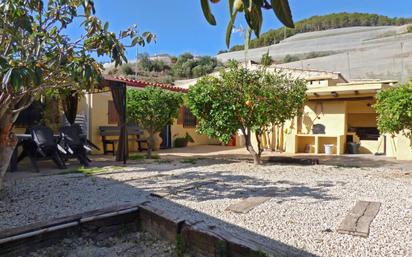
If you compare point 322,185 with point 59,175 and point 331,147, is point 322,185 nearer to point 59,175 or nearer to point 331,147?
point 59,175

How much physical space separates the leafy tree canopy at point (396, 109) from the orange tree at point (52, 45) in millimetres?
5306

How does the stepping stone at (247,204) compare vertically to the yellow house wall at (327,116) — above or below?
below

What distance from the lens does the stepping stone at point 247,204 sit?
4.77 meters

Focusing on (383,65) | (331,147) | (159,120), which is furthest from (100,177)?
(383,65)

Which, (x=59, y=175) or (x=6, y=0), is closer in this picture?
(x=6, y=0)

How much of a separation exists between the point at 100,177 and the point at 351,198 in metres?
4.86

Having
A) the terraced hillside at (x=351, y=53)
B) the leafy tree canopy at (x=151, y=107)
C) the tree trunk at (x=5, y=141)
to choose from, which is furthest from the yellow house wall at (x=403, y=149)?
the tree trunk at (x=5, y=141)

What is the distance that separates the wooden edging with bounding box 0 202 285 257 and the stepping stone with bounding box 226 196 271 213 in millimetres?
1235

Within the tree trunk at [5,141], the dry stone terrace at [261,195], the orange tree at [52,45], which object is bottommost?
the dry stone terrace at [261,195]

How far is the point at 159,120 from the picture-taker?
10.8 meters

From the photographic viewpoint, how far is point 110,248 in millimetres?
3553

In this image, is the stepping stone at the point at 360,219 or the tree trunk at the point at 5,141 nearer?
the stepping stone at the point at 360,219

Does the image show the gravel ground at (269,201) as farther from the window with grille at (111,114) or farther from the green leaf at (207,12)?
the window with grille at (111,114)

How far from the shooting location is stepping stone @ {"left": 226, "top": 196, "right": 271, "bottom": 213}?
4.77 meters
